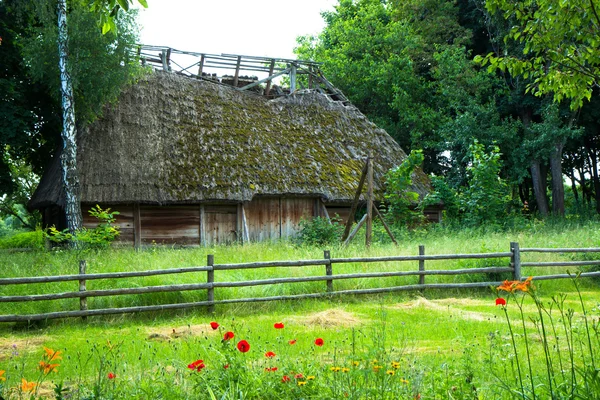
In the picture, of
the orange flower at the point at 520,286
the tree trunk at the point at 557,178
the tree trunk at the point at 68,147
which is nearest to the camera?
the orange flower at the point at 520,286

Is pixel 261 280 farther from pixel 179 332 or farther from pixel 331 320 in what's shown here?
pixel 179 332

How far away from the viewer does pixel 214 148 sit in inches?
745

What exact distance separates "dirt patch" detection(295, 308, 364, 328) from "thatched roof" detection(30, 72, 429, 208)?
9534 millimetres

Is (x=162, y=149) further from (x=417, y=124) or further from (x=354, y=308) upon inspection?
(x=417, y=124)

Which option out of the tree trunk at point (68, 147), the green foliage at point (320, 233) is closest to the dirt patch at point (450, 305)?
the green foliage at point (320, 233)

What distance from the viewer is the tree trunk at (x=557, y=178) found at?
76.2ft

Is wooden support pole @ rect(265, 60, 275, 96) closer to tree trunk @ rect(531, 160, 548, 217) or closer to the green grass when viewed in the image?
the green grass

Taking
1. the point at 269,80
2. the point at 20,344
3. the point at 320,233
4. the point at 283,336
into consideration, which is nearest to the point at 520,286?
the point at 283,336

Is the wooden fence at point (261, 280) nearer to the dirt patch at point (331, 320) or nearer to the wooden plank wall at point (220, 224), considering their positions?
the dirt patch at point (331, 320)

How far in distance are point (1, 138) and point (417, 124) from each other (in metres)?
17.7

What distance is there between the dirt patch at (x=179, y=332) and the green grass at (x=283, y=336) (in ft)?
0.13

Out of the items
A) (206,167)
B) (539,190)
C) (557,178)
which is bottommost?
(539,190)

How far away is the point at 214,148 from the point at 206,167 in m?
1.08

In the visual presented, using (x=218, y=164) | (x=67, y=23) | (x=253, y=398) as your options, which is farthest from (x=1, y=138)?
(x=253, y=398)
